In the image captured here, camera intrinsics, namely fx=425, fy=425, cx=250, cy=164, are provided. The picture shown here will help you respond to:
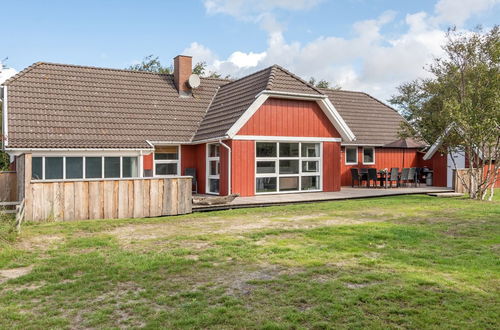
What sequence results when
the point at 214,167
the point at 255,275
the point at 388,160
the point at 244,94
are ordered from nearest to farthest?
the point at 255,275
the point at 214,167
the point at 244,94
the point at 388,160

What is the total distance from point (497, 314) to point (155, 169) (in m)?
15.5

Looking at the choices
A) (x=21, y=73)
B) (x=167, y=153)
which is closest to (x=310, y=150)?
(x=167, y=153)

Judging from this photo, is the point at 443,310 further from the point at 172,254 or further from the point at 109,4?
the point at 109,4

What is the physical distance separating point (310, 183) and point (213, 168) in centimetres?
441

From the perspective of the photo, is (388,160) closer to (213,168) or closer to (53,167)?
(213,168)

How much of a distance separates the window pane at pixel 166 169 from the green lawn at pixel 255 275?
25.1 ft

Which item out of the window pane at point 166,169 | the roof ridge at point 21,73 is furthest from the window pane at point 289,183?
the roof ridge at point 21,73

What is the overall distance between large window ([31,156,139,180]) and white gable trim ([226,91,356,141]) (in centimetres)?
423

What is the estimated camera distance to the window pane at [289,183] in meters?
18.2

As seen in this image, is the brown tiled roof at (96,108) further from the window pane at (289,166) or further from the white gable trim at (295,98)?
the window pane at (289,166)

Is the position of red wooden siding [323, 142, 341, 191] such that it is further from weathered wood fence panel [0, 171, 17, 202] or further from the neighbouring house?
weathered wood fence panel [0, 171, 17, 202]

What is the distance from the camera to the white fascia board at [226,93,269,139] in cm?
1656

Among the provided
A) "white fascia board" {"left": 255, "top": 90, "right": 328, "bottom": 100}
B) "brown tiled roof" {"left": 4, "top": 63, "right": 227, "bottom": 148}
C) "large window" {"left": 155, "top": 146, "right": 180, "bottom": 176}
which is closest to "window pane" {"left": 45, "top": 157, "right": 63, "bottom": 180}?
"brown tiled roof" {"left": 4, "top": 63, "right": 227, "bottom": 148}

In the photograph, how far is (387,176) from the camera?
22422 millimetres
